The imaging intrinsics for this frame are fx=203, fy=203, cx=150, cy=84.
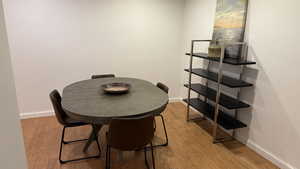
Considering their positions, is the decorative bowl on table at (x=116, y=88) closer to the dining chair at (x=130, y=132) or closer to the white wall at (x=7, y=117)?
the dining chair at (x=130, y=132)

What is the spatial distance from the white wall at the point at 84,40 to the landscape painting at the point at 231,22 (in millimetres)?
1112

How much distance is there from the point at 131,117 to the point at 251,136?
69.0 inches

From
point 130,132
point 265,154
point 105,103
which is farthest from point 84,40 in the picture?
point 265,154

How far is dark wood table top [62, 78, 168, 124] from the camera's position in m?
1.78

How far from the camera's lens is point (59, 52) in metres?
3.37

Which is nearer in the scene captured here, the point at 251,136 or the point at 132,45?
the point at 251,136

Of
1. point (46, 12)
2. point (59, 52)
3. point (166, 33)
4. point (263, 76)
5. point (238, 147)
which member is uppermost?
point (46, 12)

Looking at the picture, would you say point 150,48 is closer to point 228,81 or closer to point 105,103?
point 228,81

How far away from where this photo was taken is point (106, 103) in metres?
2.02

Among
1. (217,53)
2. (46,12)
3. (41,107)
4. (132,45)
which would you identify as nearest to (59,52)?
(46,12)

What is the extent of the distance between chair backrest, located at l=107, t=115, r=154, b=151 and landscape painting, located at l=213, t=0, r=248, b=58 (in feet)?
5.41

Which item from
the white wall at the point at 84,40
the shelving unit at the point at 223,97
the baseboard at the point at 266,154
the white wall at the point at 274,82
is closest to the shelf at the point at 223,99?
the shelving unit at the point at 223,97

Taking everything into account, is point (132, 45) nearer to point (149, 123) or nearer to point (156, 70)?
point (156, 70)

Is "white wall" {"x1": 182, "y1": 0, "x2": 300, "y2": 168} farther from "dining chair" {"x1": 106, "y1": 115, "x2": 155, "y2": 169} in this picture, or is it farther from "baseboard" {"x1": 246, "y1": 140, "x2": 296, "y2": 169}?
"dining chair" {"x1": 106, "y1": 115, "x2": 155, "y2": 169}
